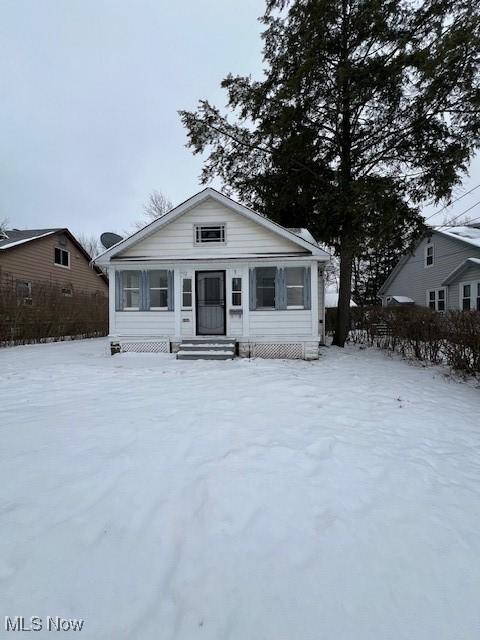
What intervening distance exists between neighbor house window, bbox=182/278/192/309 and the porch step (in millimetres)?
1231

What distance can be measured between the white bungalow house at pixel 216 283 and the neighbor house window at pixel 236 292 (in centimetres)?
3

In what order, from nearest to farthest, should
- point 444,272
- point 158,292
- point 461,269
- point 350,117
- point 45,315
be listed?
point 158,292, point 350,117, point 45,315, point 461,269, point 444,272

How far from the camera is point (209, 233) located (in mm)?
9578

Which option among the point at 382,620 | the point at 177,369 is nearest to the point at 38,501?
the point at 382,620

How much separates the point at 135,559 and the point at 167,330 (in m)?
8.06

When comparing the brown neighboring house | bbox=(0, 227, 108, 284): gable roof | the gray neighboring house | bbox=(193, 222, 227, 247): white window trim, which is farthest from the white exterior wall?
the gray neighboring house

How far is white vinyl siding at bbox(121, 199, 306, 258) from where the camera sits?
9.27 meters

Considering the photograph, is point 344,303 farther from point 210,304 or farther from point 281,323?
point 210,304

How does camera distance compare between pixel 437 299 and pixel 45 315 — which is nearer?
pixel 45 315

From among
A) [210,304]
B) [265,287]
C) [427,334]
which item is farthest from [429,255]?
[210,304]

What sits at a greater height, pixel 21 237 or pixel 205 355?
pixel 21 237

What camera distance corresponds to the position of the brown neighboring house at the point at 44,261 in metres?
15.8

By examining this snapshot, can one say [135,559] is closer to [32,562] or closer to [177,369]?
[32,562]

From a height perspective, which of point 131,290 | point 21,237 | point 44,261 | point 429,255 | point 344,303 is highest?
point 21,237
